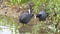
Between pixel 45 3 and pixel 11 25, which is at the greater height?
pixel 45 3

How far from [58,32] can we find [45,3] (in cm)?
96

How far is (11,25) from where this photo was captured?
4555mm

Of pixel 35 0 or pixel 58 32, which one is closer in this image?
pixel 58 32

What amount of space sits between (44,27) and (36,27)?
222mm

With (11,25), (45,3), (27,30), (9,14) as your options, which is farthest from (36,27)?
(9,14)

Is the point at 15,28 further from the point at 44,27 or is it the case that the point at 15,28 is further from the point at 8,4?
the point at 8,4

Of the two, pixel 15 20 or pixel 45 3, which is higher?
pixel 45 3

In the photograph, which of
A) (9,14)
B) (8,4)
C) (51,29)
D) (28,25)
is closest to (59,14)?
(51,29)

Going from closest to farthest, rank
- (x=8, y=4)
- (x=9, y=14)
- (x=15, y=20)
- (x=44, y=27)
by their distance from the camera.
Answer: (x=44, y=27) < (x=15, y=20) < (x=9, y=14) < (x=8, y=4)

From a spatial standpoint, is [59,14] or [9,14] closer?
[59,14]

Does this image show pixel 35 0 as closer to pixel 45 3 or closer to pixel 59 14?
pixel 45 3

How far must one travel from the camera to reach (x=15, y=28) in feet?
14.3

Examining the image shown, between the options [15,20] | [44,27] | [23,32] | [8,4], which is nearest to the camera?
[23,32]

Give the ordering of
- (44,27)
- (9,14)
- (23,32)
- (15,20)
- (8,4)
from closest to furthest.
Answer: (23,32) → (44,27) → (15,20) → (9,14) → (8,4)
